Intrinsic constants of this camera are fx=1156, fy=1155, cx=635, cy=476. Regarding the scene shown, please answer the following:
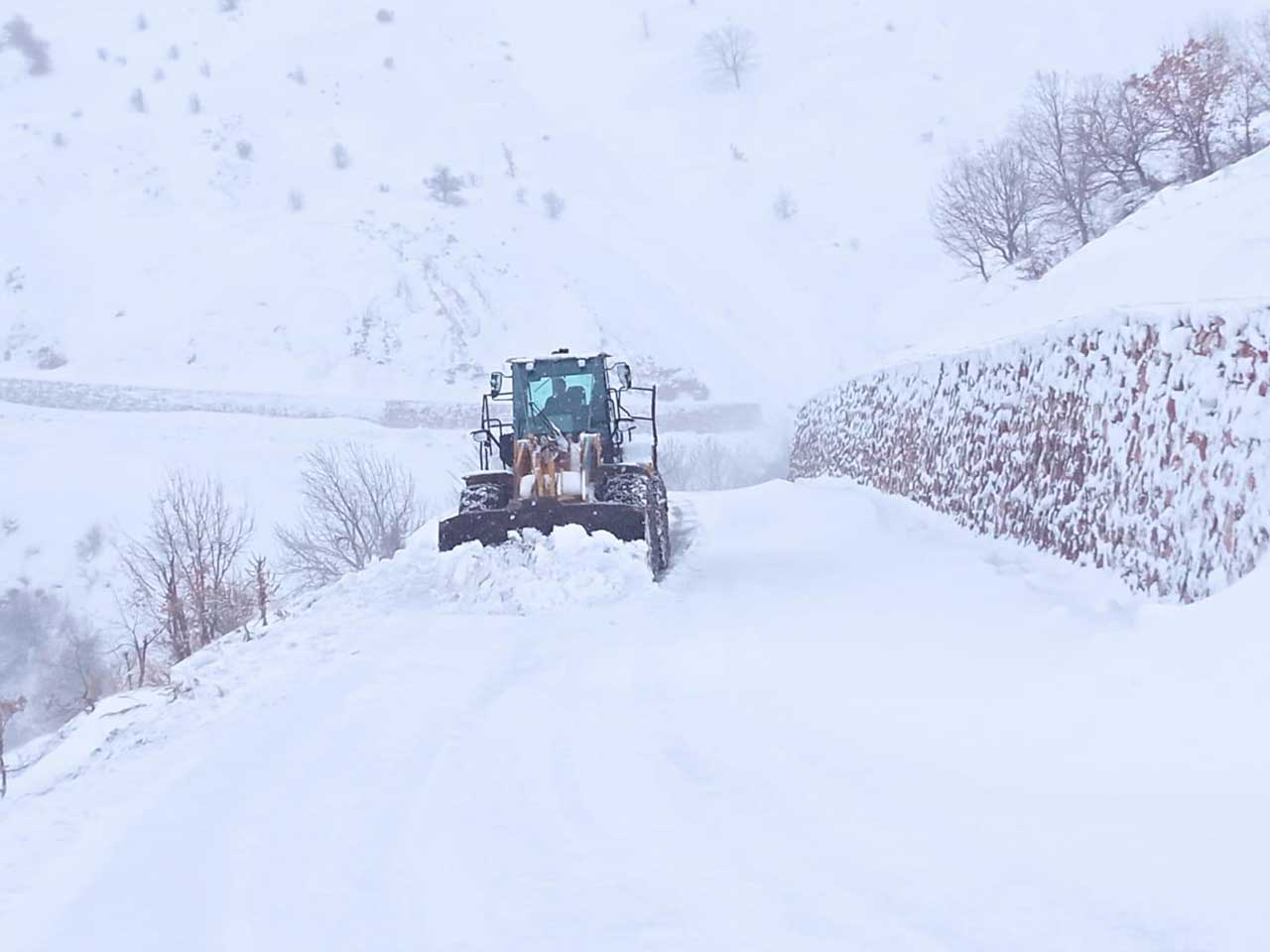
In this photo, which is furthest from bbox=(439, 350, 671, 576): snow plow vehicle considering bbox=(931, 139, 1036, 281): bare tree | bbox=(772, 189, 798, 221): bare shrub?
bbox=(772, 189, 798, 221): bare shrub

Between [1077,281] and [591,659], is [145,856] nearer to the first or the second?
[591,659]

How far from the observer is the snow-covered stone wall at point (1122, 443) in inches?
285

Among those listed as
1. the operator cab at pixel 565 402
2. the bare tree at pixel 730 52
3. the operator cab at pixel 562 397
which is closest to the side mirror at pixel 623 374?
the operator cab at pixel 565 402

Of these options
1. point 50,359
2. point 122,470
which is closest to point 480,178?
point 50,359

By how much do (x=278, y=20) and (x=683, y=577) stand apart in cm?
6341

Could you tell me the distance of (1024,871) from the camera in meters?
4.00

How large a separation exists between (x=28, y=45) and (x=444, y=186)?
1095 inches

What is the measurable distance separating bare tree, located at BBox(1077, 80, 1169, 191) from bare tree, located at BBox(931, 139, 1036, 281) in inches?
121

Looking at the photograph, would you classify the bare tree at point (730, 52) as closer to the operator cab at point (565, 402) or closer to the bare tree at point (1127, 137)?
the bare tree at point (1127, 137)

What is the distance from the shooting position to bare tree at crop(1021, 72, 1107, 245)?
85.8 feet

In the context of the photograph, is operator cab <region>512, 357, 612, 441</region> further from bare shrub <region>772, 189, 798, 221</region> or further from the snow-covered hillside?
bare shrub <region>772, 189, 798, 221</region>

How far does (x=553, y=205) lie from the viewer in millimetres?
49719

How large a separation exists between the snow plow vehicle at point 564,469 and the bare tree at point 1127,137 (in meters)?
15.3

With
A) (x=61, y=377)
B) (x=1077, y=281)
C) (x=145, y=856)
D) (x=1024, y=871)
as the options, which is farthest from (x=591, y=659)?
(x=61, y=377)
